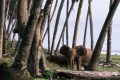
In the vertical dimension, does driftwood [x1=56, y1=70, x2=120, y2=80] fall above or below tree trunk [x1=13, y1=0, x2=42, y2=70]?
below

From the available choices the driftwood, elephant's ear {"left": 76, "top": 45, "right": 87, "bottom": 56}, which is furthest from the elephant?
the driftwood

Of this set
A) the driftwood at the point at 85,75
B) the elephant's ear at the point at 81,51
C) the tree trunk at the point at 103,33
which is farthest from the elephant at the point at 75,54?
the driftwood at the point at 85,75

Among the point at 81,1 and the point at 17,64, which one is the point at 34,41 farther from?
the point at 81,1

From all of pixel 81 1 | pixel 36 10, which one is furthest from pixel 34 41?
pixel 81 1

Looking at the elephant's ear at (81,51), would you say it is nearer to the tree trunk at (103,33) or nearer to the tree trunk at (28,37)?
the tree trunk at (103,33)

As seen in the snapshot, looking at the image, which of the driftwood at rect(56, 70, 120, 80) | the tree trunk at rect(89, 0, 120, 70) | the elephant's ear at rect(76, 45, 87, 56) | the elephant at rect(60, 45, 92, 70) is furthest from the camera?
the elephant's ear at rect(76, 45, 87, 56)

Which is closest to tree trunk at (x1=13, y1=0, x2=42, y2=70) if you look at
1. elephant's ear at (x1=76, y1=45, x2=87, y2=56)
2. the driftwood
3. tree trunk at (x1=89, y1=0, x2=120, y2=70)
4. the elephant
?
the driftwood

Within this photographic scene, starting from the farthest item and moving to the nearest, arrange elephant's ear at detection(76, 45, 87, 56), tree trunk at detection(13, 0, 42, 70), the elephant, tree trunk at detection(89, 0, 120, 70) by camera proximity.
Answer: elephant's ear at detection(76, 45, 87, 56)
the elephant
tree trunk at detection(89, 0, 120, 70)
tree trunk at detection(13, 0, 42, 70)

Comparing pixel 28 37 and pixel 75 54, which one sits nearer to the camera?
pixel 28 37

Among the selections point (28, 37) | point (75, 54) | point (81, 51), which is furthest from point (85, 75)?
point (81, 51)

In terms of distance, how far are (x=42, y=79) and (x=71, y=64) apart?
27.0 feet

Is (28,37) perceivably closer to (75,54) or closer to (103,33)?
(103,33)

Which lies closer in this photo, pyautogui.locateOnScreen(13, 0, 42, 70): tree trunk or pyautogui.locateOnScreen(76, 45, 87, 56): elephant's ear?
pyautogui.locateOnScreen(13, 0, 42, 70): tree trunk

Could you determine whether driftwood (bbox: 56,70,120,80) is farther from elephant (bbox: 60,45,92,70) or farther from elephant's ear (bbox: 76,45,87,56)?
elephant's ear (bbox: 76,45,87,56)
